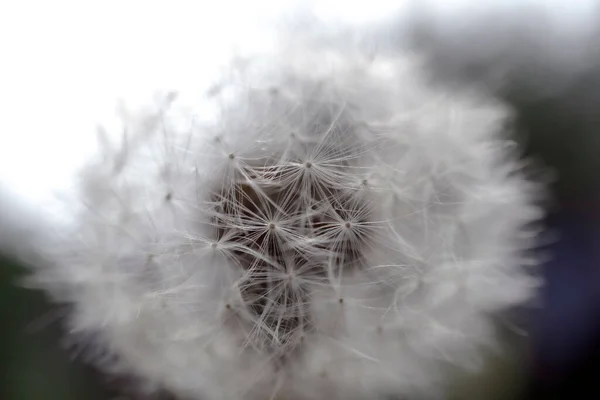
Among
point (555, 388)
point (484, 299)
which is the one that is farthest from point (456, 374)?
point (555, 388)

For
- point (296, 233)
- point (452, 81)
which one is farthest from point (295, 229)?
point (452, 81)

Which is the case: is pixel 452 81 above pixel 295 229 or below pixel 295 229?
above

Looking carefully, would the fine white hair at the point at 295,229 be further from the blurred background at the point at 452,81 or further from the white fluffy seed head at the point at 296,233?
the blurred background at the point at 452,81

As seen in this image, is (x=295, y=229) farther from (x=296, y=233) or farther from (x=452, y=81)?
(x=452, y=81)

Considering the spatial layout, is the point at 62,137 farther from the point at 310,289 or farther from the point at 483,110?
the point at 483,110

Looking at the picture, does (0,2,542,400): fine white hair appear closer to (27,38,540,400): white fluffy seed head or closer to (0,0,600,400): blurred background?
(27,38,540,400): white fluffy seed head
